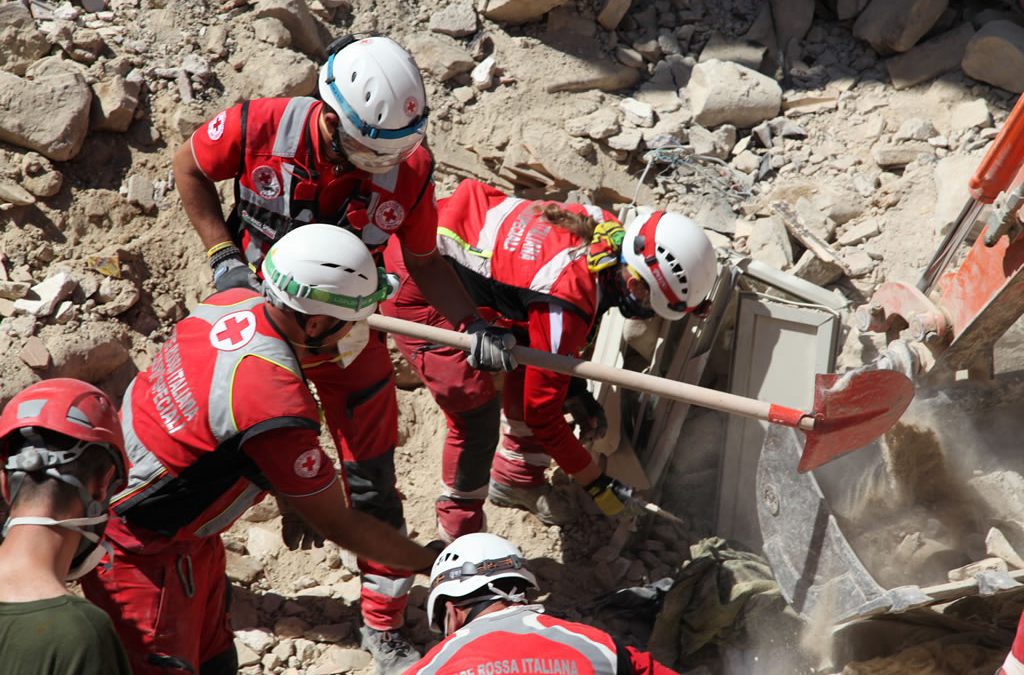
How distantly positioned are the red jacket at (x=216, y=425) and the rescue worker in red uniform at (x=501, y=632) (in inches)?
23.6

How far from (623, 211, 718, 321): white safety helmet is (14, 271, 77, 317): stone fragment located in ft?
9.99

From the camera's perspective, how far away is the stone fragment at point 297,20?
6.44m

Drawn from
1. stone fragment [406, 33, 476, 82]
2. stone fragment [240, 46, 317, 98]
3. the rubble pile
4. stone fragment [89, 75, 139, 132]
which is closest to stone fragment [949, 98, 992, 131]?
the rubble pile

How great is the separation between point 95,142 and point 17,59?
0.68 meters

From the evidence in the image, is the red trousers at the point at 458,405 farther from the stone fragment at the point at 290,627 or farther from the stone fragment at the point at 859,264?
the stone fragment at the point at 859,264

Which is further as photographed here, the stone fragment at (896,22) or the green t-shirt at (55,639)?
the stone fragment at (896,22)

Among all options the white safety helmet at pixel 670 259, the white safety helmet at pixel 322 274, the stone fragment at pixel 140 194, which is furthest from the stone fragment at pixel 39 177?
the white safety helmet at pixel 670 259

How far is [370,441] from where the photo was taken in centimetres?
448

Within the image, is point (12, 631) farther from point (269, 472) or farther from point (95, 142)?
point (95, 142)

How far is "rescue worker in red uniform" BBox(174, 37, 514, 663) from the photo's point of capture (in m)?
4.03

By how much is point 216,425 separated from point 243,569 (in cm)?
195

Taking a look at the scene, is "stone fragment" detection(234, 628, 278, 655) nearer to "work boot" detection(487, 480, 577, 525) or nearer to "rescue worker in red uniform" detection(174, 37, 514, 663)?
"rescue worker in red uniform" detection(174, 37, 514, 663)

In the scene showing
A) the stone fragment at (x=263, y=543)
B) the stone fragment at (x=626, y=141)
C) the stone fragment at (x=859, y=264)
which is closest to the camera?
the stone fragment at (x=263, y=543)

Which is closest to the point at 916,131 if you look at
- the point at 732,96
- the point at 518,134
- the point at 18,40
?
the point at 732,96
